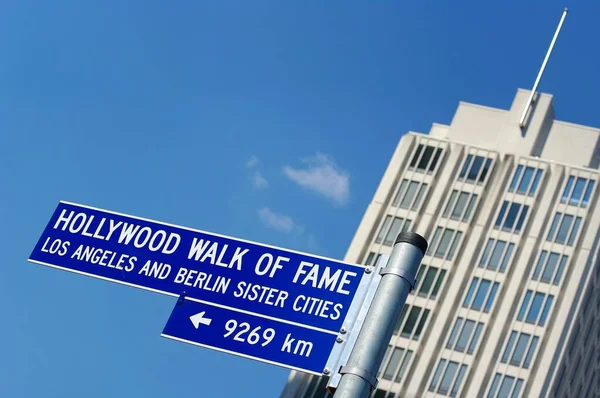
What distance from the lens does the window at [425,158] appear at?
79.6 meters

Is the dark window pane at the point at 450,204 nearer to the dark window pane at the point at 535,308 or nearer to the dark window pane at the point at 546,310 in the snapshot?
the dark window pane at the point at 535,308

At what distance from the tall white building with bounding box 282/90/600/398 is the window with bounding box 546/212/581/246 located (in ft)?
0.28

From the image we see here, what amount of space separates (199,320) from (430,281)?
68.0 metres

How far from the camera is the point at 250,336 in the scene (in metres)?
7.36

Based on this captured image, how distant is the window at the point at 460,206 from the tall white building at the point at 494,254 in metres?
0.08

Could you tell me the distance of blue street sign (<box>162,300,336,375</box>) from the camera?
7.01m

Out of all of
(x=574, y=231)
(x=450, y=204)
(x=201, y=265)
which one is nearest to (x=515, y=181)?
(x=450, y=204)

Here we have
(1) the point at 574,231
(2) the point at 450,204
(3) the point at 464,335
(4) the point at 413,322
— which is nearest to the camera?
(3) the point at 464,335

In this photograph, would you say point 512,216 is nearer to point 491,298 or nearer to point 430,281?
point 491,298

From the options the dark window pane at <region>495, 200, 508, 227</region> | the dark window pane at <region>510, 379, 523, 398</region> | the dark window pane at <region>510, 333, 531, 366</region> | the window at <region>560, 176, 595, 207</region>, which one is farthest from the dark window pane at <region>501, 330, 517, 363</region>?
the window at <region>560, 176, 595, 207</region>

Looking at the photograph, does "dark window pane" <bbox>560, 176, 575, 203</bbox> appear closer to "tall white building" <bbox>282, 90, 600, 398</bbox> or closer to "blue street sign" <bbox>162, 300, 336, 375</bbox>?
"tall white building" <bbox>282, 90, 600, 398</bbox>

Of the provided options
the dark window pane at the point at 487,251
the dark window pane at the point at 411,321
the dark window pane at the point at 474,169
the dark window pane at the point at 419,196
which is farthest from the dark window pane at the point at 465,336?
the dark window pane at the point at 474,169

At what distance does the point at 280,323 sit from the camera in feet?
24.2

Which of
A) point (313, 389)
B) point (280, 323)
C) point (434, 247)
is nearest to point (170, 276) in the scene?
point (280, 323)
